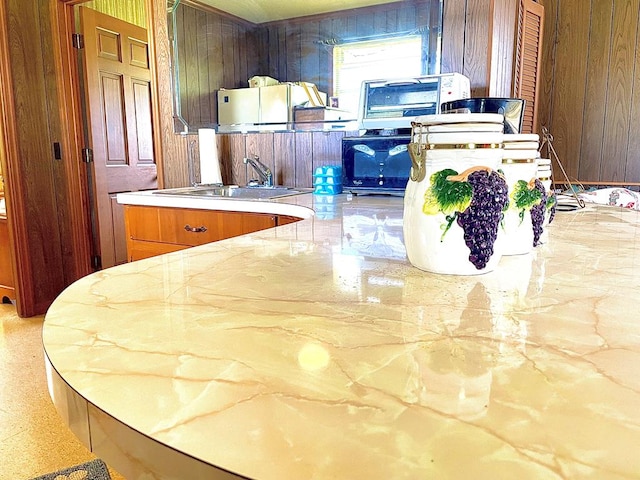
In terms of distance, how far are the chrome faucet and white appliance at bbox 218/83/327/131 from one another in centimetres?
20

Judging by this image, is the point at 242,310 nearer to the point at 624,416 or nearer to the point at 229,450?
the point at 229,450

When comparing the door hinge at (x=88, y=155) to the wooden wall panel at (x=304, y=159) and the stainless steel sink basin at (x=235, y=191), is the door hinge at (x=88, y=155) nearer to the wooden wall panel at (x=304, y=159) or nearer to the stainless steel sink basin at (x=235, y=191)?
the stainless steel sink basin at (x=235, y=191)

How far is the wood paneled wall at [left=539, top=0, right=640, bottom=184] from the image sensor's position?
3.25 metres

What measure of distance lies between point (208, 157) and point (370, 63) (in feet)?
3.17

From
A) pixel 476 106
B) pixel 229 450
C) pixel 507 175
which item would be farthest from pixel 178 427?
pixel 476 106

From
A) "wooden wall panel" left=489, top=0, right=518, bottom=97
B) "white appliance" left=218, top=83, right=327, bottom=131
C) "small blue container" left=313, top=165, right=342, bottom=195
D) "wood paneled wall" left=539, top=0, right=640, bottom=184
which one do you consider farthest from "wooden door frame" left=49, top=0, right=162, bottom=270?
"wood paneled wall" left=539, top=0, right=640, bottom=184

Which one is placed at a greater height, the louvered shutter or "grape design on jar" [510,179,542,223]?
the louvered shutter

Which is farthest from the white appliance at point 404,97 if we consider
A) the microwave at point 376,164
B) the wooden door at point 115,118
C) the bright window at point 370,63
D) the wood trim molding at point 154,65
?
the wooden door at point 115,118

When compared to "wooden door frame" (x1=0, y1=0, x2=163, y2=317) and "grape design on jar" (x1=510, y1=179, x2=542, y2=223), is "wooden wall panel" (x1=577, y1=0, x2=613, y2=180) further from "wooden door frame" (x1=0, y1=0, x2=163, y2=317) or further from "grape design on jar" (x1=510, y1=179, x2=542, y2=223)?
"grape design on jar" (x1=510, y1=179, x2=542, y2=223)

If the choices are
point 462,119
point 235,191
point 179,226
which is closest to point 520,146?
point 462,119

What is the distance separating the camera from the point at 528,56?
2.41m

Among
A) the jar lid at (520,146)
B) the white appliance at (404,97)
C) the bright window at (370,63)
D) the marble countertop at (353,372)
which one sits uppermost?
the bright window at (370,63)

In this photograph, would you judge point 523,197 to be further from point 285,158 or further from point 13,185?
point 13,185

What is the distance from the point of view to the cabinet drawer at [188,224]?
6.47 ft
